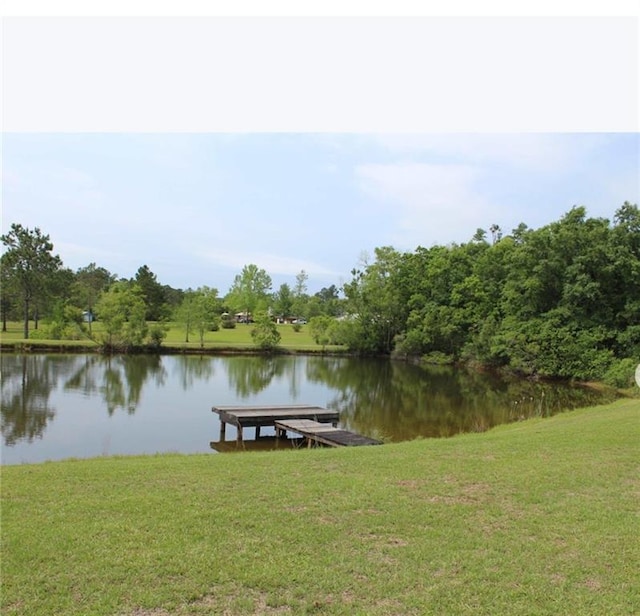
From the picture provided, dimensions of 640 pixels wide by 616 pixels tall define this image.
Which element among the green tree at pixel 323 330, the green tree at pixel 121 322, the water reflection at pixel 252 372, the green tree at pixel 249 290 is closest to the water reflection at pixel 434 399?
the water reflection at pixel 252 372

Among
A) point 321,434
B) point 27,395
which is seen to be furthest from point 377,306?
point 321,434

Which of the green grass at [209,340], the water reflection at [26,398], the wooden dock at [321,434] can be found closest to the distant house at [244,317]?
the green grass at [209,340]

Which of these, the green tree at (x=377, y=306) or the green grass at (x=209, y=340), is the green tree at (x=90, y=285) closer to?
the green grass at (x=209, y=340)

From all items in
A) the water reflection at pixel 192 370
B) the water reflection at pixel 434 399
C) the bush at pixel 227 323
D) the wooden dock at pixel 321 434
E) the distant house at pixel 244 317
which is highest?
the distant house at pixel 244 317

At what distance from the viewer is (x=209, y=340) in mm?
59219

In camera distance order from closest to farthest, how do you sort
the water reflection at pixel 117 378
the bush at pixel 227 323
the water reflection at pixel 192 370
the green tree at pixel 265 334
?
the water reflection at pixel 117 378
the water reflection at pixel 192 370
the green tree at pixel 265 334
the bush at pixel 227 323

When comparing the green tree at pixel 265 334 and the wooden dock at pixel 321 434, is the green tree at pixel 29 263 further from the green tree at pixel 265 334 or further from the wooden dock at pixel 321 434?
the wooden dock at pixel 321 434

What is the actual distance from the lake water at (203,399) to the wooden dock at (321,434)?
A: 1018 millimetres

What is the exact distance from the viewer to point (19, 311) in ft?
198

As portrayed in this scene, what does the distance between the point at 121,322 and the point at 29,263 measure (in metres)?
14.2

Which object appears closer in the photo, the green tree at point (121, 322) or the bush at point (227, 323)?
the green tree at point (121, 322)

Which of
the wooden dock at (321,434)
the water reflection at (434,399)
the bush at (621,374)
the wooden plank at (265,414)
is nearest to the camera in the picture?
the wooden dock at (321,434)

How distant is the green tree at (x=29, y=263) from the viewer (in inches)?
2114

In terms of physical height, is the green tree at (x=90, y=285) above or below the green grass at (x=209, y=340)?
above
